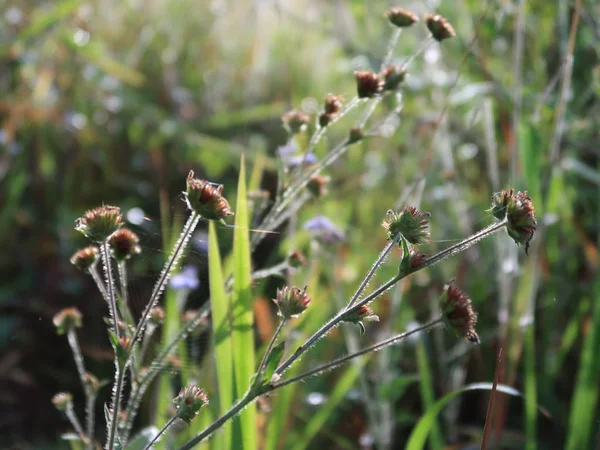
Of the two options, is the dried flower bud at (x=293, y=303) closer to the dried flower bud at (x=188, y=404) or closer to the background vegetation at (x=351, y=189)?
the dried flower bud at (x=188, y=404)

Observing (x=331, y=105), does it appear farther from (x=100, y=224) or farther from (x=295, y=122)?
(x=100, y=224)

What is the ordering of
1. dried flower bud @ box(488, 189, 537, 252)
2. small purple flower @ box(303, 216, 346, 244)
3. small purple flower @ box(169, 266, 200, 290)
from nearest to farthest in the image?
dried flower bud @ box(488, 189, 537, 252) < small purple flower @ box(169, 266, 200, 290) < small purple flower @ box(303, 216, 346, 244)

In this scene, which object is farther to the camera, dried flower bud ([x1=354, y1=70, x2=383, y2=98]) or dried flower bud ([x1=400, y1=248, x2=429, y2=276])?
dried flower bud ([x1=354, y1=70, x2=383, y2=98])

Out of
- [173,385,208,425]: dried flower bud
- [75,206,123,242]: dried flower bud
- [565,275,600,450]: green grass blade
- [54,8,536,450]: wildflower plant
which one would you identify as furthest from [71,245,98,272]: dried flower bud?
[565,275,600,450]: green grass blade

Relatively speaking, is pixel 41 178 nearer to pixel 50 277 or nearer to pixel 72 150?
pixel 72 150

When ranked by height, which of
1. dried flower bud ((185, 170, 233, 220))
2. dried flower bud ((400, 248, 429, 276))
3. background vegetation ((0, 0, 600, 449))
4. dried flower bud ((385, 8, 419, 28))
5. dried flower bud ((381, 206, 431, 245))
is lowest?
background vegetation ((0, 0, 600, 449))

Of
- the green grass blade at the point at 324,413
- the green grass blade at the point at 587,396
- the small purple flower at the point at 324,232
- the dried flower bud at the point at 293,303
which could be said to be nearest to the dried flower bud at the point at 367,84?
the dried flower bud at the point at 293,303

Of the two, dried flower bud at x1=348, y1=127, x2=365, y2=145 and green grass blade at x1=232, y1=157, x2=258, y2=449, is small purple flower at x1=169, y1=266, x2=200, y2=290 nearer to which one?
green grass blade at x1=232, y1=157, x2=258, y2=449
